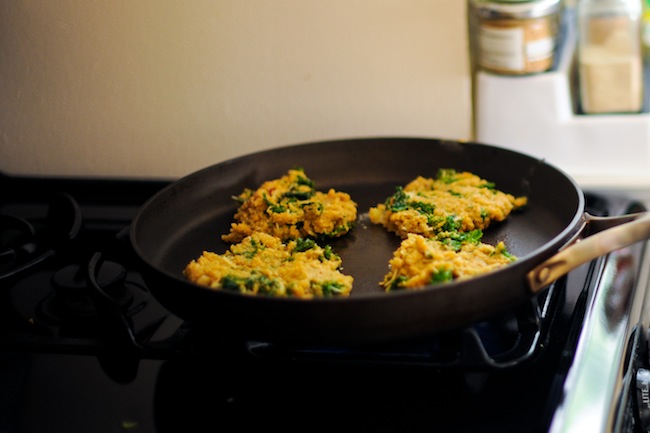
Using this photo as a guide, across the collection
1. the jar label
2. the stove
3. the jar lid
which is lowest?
the stove

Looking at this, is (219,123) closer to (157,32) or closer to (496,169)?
(157,32)

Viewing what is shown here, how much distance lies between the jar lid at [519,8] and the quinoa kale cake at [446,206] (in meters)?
0.26

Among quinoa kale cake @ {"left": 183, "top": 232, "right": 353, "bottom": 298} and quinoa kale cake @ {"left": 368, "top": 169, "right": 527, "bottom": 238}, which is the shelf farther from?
quinoa kale cake @ {"left": 183, "top": 232, "right": 353, "bottom": 298}

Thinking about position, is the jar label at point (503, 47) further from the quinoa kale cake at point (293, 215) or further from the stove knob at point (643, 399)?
the stove knob at point (643, 399)

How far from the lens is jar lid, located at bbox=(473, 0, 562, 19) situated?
1.25 meters

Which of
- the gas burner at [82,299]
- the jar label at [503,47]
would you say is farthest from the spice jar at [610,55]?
the gas burner at [82,299]

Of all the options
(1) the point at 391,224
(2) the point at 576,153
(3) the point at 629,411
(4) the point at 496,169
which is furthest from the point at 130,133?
(3) the point at 629,411

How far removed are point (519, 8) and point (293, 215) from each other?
19.3 inches

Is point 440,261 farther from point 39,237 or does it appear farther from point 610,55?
point 39,237

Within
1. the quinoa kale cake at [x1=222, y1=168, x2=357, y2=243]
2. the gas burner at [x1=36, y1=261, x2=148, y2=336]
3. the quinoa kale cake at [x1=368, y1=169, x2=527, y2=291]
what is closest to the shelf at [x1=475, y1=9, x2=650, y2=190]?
the quinoa kale cake at [x1=368, y1=169, x2=527, y2=291]

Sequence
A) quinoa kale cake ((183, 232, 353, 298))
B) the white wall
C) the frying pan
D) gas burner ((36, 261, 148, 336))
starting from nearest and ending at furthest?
the frying pan, quinoa kale cake ((183, 232, 353, 298)), gas burner ((36, 261, 148, 336)), the white wall

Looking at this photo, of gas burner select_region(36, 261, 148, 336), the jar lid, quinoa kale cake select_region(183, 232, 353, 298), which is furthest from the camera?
the jar lid

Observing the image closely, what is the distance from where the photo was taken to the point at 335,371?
0.97 m

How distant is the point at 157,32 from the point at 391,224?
580 mm
